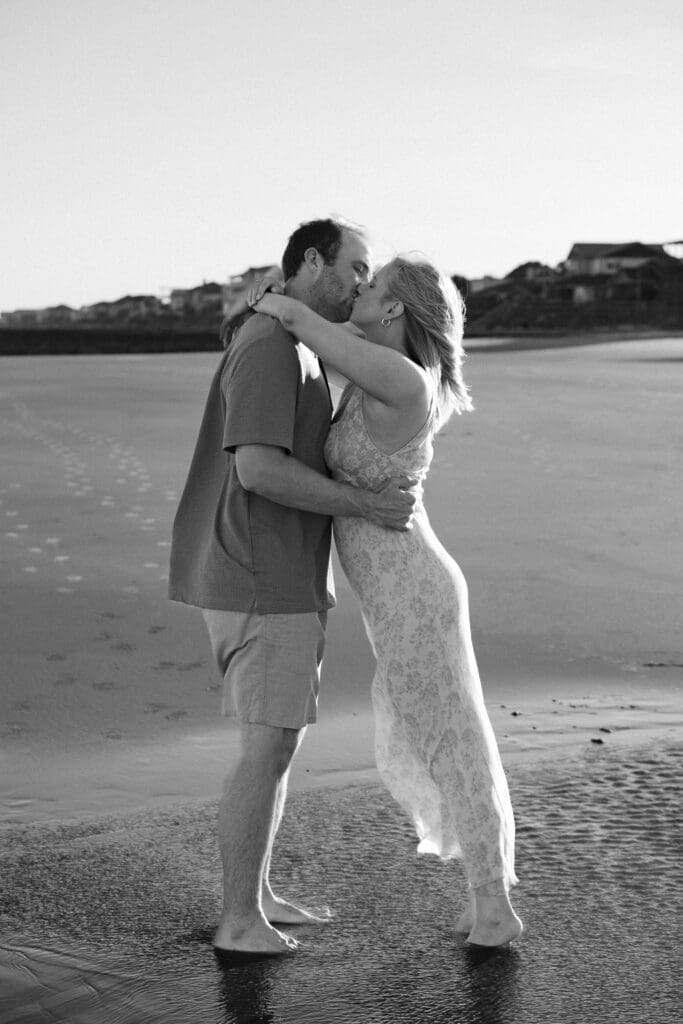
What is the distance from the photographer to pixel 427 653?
134 inches

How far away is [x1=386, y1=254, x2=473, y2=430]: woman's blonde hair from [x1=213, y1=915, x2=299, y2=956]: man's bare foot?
1268 millimetres

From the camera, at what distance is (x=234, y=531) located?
331 centimetres

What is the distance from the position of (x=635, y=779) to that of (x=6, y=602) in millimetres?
3633

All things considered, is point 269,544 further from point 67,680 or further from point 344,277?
point 67,680

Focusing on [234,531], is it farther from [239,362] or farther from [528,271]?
[528,271]

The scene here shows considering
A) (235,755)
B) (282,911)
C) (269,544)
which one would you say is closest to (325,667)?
(235,755)

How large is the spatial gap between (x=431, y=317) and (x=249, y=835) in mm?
1276

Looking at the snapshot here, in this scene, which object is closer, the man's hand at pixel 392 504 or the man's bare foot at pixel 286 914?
the man's hand at pixel 392 504

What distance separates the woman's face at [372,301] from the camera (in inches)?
131

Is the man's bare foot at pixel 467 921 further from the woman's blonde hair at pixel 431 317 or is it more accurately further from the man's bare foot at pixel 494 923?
the woman's blonde hair at pixel 431 317

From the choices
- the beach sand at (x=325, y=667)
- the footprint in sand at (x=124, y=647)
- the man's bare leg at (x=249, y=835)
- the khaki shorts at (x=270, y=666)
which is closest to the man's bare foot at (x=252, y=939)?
the man's bare leg at (x=249, y=835)

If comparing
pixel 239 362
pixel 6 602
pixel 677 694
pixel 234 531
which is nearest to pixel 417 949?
pixel 234 531

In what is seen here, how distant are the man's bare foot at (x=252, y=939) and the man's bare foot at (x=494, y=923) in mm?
434

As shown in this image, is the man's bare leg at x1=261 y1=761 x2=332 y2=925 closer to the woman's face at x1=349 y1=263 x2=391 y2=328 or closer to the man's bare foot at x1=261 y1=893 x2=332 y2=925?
the man's bare foot at x1=261 y1=893 x2=332 y2=925
